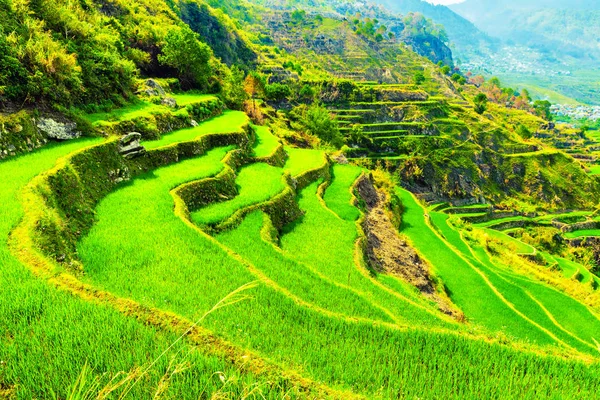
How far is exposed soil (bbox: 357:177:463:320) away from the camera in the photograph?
47.8 feet

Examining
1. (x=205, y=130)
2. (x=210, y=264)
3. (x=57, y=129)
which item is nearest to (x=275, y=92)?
(x=205, y=130)

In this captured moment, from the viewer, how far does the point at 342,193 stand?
828 inches

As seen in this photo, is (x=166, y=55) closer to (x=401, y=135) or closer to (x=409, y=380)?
(x=409, y=380)

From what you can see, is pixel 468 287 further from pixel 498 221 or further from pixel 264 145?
pixel 498 221

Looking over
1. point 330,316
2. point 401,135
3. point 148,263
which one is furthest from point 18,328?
point 401,135

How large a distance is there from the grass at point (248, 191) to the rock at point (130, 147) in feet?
12.5

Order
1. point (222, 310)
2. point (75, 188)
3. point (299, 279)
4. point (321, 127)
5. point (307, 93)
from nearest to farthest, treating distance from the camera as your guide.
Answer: point (222, 310) → point (299, 279) → point (75, 188) → point (321, 127) → point (307, 93)

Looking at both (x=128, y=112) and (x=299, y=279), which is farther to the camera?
(x=128, y=112)

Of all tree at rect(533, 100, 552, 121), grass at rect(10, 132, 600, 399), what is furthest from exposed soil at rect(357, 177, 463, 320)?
tree at rect(533, 100, 552, 121)

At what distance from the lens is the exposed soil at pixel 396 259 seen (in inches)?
573

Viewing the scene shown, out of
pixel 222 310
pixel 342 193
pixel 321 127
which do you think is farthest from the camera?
pixel 321 127

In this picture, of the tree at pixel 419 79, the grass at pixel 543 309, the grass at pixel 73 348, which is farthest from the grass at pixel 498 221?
the tree at pixel 419 79

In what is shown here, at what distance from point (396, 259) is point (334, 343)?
12046mm

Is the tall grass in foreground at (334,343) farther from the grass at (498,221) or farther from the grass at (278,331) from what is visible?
the grass at (498,221)
